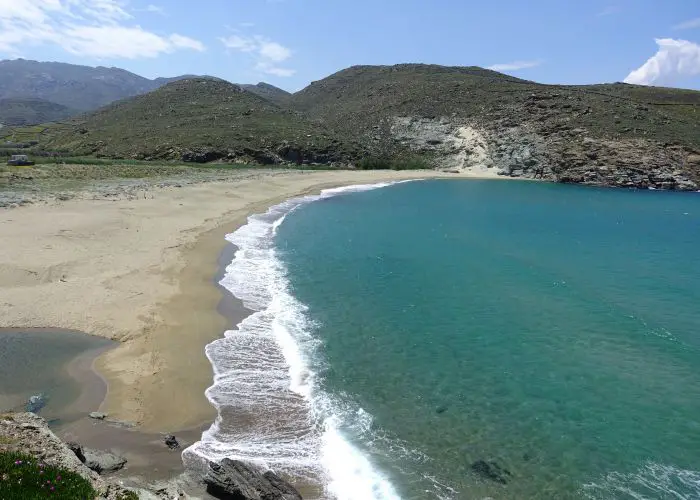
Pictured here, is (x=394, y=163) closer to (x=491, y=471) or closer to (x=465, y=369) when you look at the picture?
(x=465, y=369)

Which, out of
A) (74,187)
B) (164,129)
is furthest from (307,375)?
(164,129)

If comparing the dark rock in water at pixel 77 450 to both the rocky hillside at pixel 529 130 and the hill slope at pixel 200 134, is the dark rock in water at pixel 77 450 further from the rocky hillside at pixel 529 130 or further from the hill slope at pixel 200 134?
the rocky hillside at pixel 529 130

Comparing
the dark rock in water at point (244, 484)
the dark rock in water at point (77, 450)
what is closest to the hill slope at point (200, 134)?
the dark rock in water at point (77, 450)

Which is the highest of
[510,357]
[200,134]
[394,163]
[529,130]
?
[200,134]

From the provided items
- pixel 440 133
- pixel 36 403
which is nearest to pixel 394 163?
pixel 440 133

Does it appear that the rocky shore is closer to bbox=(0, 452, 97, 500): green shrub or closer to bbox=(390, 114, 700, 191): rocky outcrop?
bbox=(0, 452, 97, 500): green shrub

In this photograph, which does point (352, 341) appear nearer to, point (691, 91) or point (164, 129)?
point (164, 129)
